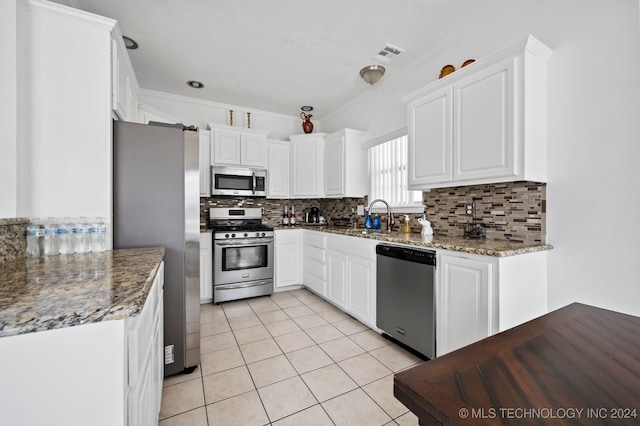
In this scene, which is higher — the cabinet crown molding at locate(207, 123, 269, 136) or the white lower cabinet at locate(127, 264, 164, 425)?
the cabinet crown molding at locate(207, 123, 269, 136)

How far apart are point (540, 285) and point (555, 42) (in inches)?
66.1

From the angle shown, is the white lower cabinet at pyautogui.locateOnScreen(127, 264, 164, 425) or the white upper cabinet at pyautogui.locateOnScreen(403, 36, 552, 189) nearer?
the white lower cabinet at pyautogui.locateOnScreen(127, 264, 164, 425)

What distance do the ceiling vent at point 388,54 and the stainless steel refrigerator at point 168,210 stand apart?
6.43ft

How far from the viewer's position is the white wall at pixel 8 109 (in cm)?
140

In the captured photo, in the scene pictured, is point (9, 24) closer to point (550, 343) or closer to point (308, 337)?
point (550, 343)

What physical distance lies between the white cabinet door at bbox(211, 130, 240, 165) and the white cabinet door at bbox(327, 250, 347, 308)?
76.5 inches

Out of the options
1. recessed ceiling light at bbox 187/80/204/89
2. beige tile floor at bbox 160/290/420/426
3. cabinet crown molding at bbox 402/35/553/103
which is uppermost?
recessed ceiling light at bbox 187/80/204/89

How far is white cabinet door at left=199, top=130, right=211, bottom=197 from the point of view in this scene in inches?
147

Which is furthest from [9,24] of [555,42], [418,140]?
[555,42]

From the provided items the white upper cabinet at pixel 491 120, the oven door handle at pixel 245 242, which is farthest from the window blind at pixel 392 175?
the oven door handle at pixel 245 242

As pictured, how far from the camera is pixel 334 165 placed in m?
3.91

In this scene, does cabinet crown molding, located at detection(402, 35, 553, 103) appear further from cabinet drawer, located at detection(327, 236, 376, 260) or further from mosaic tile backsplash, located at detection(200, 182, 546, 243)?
cabinet drawer, located at detection(327, 236, 376, 260)

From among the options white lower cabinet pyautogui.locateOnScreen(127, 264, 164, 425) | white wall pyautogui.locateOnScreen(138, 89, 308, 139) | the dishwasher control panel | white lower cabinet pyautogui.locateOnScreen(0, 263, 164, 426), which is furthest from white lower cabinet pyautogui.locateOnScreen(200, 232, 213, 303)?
white lower cabinet pyautogui.locateOnScreen(0, 263, 164, 426)

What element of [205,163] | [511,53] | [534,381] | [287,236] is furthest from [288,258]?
[534,381]
